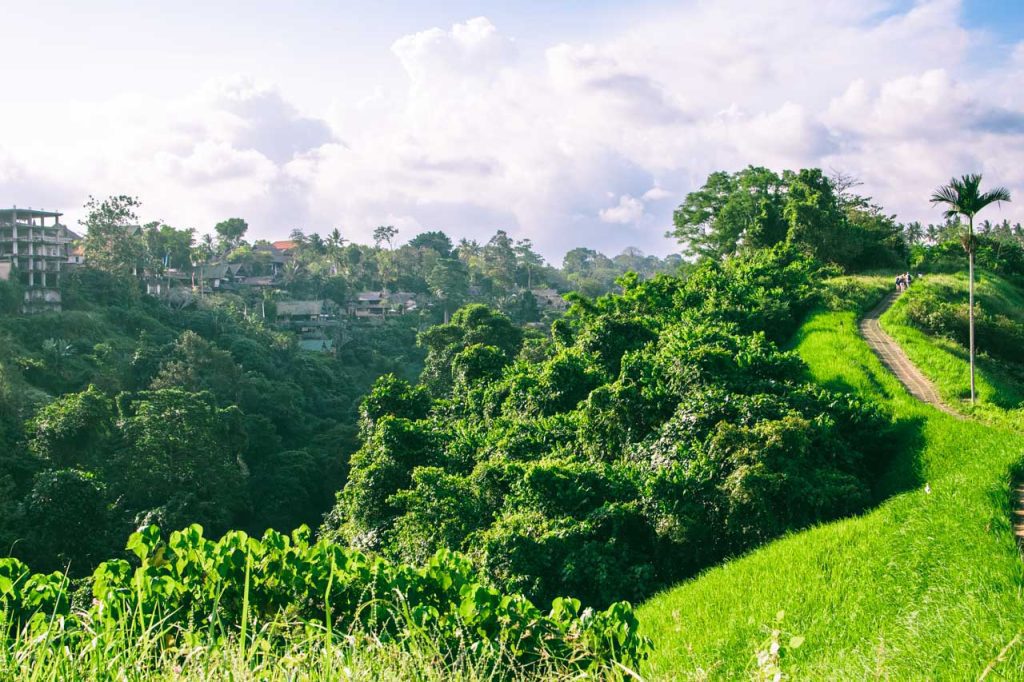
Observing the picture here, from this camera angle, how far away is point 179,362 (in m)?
34.7

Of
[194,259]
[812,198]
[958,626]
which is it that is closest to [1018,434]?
[958,626]

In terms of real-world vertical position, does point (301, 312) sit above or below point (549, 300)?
below

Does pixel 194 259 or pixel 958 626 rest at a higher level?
pixel 194 259

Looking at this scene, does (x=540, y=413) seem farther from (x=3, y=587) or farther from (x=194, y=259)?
(x=194, y=259)

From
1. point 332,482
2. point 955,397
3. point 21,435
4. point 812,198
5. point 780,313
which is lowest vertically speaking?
point 332,482

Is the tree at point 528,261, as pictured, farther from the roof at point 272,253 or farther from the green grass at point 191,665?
the green grass at point 191,665

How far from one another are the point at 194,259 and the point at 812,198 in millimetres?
44369

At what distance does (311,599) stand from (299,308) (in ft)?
173

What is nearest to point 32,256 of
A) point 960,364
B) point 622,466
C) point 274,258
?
point 274,258

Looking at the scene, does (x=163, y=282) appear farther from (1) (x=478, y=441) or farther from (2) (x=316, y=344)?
(1) (x=478, y=441)

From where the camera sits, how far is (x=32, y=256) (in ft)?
138

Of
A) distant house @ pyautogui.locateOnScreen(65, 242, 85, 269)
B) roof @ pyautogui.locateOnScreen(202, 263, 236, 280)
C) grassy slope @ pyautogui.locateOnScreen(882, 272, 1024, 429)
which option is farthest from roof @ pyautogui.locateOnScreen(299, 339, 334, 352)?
grassy slope @ pyautogui.locateOnScreen(882, 272, 1024, 429)

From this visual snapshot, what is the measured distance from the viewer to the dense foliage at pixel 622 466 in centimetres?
1123

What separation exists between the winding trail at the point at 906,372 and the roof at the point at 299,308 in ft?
142
